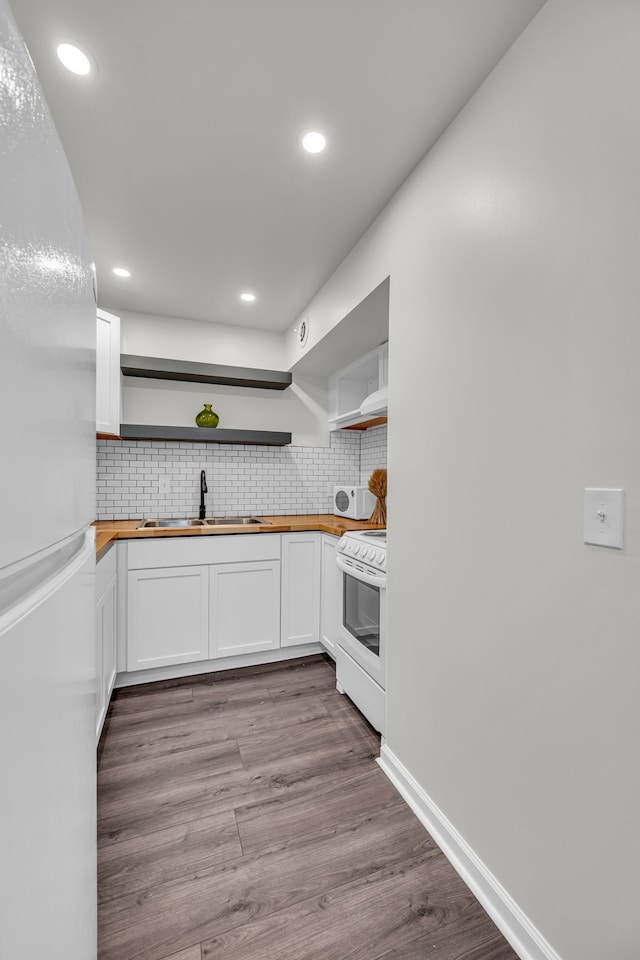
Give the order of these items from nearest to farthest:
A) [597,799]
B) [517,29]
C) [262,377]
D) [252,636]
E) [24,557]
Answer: [24,557]
[597,799]
[517,29]
[252,636]
[262,377]

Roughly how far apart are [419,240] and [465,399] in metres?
0.72

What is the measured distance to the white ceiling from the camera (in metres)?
1.18

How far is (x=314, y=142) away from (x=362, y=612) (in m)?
2.07

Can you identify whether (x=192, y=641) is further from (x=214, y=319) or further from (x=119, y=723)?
(x=214, y=319)

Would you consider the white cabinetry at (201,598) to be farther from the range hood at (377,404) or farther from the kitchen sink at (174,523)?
the range hood at (377,404)

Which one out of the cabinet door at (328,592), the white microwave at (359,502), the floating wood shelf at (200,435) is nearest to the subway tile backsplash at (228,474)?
the floating wood shelf at (200,435)

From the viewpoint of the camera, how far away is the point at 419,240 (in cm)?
165

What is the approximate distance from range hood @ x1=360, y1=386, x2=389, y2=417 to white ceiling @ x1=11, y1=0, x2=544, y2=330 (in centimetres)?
80

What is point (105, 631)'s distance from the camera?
207cm

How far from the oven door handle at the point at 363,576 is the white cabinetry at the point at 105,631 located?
47.5 inches

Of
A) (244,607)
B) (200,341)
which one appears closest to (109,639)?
(244,607)

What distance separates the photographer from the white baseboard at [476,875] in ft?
3.60

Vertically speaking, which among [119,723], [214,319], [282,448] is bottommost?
[119,723]

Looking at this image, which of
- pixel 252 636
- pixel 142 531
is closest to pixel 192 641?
pixel 252 636
